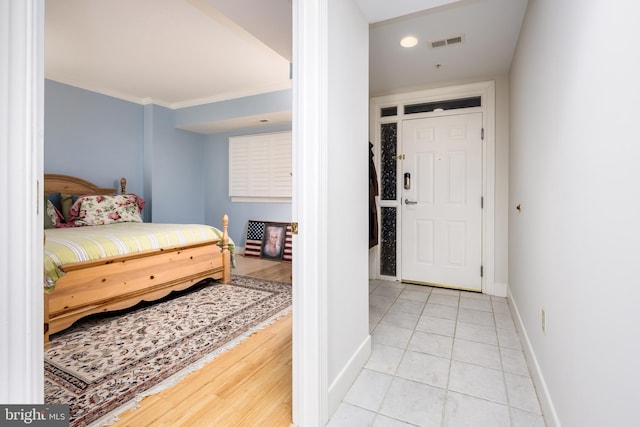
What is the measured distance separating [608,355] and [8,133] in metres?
1.53

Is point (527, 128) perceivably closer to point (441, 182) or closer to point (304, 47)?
point (441, 182)

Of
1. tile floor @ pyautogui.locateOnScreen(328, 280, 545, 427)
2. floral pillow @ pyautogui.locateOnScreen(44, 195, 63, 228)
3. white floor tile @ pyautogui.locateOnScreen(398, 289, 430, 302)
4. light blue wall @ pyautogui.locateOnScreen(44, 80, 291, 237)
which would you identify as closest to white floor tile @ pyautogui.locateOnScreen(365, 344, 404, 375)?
tile floor @ pyautogui.locateOnScreen(328, 280, 545, 427)

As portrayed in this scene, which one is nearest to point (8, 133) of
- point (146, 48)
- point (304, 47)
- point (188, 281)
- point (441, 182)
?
point (304, 47)

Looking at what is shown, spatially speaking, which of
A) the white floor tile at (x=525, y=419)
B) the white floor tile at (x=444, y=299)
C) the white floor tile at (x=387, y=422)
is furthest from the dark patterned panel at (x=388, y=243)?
the white floor tile at (x=387, y=422)

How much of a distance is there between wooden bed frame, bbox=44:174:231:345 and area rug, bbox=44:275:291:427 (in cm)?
14

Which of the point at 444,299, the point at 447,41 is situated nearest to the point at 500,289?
the point at 444,299

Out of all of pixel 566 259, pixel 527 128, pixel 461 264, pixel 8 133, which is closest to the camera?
pixel 8 133

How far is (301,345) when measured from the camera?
143 centimetres

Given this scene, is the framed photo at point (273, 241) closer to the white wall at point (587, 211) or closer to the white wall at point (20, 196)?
the white wall at point (587, 211)

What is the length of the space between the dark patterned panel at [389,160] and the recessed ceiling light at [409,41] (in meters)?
1.19

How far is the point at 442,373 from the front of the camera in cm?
189

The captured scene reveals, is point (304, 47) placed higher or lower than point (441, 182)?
higher

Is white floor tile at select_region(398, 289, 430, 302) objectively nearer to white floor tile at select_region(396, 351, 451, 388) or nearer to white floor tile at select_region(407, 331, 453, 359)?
white floor tile at select_region(407, 331, 453, 359)

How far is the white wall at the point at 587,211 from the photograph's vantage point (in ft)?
2.57
